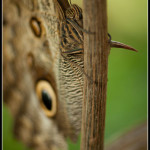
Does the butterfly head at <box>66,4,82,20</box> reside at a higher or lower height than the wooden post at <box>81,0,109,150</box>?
higher

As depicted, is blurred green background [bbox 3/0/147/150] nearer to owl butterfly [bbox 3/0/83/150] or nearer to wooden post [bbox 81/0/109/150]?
owl butterfly [bbox 3/0/83/150]

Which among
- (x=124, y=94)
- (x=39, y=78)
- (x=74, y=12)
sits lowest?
(x=124, y=94)

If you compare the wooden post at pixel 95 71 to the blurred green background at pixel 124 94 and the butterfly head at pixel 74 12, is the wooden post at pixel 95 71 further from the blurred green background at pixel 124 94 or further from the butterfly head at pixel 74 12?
the blurred green background at pixel 124 94

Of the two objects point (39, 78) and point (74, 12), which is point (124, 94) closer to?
point (39, 78)

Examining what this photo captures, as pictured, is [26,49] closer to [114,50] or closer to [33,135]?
[33,135]

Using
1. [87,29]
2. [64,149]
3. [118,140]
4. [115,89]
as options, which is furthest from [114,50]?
[87,29]

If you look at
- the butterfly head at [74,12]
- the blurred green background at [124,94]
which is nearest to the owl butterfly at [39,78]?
the butterfly head at [74,12]

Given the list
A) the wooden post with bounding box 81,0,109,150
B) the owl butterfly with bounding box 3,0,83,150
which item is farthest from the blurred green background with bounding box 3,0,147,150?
the wooden post with bounding box 81,0,109,150

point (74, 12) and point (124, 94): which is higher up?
point (74, 12)

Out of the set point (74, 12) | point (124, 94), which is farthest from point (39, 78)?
point (124, 94)
